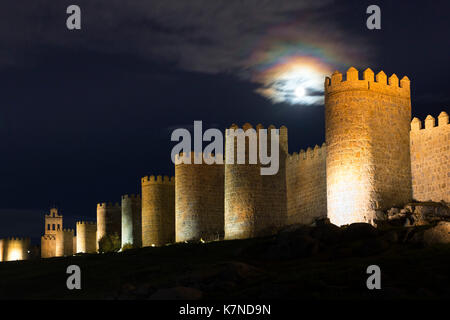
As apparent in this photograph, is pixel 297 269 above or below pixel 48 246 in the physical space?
below

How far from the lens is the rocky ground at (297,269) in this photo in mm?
22625

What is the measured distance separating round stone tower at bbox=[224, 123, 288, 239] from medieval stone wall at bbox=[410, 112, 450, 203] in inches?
395

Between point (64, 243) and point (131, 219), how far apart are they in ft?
66.6

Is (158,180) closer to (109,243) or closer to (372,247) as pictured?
(109,243)

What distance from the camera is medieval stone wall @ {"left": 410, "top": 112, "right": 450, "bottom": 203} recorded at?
3347 centimetres

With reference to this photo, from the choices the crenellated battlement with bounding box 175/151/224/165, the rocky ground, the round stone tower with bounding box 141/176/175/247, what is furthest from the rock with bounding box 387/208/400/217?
the round stone tower with bounding box 141/176/175/247

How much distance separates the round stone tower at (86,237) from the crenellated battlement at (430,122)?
41.7 m

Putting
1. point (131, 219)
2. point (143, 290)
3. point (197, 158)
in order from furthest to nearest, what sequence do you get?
point (131, 219), point (197, 158), point (143, 290)

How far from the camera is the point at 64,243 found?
3078 inches

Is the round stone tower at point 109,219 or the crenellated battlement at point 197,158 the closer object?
the crenellated battlement at point 197,158

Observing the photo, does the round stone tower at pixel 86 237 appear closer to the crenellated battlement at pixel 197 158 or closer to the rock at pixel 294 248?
the crenellated battlement at pixel 197 158

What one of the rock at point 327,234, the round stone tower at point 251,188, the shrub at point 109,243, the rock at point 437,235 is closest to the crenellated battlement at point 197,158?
the round stone tower at point 251,188

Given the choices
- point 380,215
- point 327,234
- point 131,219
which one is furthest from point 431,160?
point 131,219

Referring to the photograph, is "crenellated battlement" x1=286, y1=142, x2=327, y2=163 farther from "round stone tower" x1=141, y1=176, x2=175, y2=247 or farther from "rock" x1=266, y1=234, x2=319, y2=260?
"round stone tower" x1=141, y1=176, x2=175, y2=247
